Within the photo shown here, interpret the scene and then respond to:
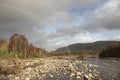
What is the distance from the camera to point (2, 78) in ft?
59.2

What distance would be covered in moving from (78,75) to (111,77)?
2.51 meters

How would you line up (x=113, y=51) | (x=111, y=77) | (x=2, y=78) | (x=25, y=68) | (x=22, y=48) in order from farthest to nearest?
(x=113, y=51), (x=22, y=48), (x=25, y=68), (x=2, y=78), (x=111, y=77)

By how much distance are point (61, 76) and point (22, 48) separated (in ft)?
80.6

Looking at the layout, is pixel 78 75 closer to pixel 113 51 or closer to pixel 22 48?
pixel 22 48

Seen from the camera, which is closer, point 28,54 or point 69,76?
point 69,76

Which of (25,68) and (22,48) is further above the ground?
(22,48)

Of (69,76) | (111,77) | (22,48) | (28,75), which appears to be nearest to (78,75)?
(69,76)

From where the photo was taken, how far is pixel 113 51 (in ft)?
172


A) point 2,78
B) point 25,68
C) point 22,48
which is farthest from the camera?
point 22,48

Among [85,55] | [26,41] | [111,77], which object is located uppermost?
[26,41]

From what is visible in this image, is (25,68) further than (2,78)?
Yes

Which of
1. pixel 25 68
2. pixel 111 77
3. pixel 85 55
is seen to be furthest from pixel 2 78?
pixel 85 55

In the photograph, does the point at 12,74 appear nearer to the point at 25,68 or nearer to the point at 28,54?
the point at 25,68

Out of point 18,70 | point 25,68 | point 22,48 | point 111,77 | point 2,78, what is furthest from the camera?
point 22,48
